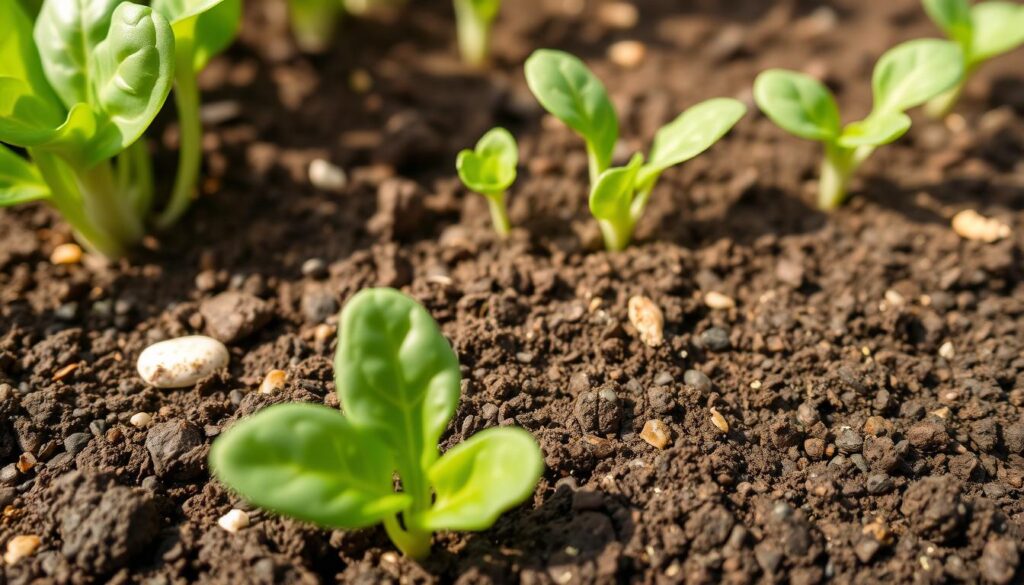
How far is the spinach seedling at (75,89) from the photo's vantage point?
1579 millimetres

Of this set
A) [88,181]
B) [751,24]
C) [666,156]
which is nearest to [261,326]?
[88,181]

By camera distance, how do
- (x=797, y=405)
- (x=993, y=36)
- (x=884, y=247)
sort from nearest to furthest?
(x=797, y=405), (x=884, y=247), (x=993, y=36)

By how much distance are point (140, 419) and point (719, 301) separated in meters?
1.21

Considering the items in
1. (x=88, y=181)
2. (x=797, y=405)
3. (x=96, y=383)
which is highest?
(x=88, y=181)

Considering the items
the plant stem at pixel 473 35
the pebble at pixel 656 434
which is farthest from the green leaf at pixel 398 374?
the plant stem at pixel 473 35

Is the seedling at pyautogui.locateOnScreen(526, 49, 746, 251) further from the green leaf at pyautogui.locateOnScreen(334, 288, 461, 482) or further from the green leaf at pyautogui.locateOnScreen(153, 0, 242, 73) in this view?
the green leaf at pyautogui.locateOnScreen(153, 0, 242, 73)

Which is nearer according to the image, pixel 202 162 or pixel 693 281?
pixel 693 281

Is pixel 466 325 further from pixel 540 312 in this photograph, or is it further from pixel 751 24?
pixel 751 24

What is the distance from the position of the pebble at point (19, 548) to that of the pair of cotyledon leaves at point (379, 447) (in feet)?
1.47

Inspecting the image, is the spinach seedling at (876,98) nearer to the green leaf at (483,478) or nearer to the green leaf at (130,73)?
the green leaf at (483,478)

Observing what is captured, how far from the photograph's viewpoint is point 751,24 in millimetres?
2715

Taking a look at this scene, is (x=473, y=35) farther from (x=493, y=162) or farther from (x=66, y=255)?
(x=66, y=255)

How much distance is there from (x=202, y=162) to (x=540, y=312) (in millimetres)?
1044

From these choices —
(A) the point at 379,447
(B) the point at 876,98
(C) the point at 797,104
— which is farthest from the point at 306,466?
(B) the point at 876,98
